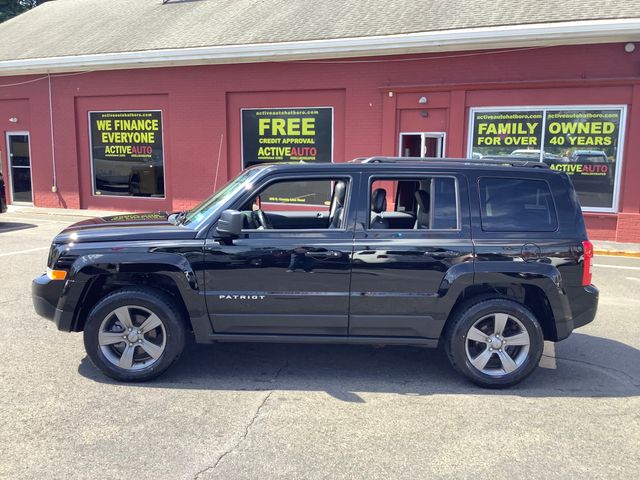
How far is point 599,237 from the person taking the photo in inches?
464

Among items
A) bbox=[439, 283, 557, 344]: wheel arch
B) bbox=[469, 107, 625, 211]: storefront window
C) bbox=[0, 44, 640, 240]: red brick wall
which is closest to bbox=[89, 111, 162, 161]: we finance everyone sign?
bbox=[0, 44, 640, 240]: red brick wall

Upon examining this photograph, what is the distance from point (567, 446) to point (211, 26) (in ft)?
48.7

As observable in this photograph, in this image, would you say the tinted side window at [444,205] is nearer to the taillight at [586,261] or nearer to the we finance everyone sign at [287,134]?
the taillight at [586,261]

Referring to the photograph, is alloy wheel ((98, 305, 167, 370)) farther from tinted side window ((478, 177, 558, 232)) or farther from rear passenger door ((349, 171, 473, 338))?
tinted side window ((478, 177, 558, 232))

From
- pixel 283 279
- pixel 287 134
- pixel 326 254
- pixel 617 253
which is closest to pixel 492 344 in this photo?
pixel 326 254

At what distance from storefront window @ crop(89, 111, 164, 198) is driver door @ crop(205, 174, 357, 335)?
11.9 meters

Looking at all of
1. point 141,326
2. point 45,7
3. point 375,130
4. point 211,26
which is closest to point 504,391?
point 141,326

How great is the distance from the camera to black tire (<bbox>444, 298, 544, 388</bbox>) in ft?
14.3

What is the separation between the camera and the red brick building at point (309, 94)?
37.6 feet

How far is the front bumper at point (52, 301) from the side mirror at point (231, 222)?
138 cm

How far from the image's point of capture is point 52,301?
4.48 m

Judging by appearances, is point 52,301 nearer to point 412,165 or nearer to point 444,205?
point 412,165

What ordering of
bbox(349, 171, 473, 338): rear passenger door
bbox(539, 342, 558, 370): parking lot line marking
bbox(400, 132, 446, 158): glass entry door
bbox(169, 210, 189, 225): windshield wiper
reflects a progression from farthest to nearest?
bbox(400, 132, 446, 158): glass entry door, bbox(539, 342, 558, 370): parking lot line marking, bbox(169, 210, 189, 225): windshield wiper, bbox(349, 171, 473, 338): rear passenger door

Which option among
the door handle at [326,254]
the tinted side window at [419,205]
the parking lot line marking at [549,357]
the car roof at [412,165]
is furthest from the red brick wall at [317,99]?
the door handle at [326,254]
